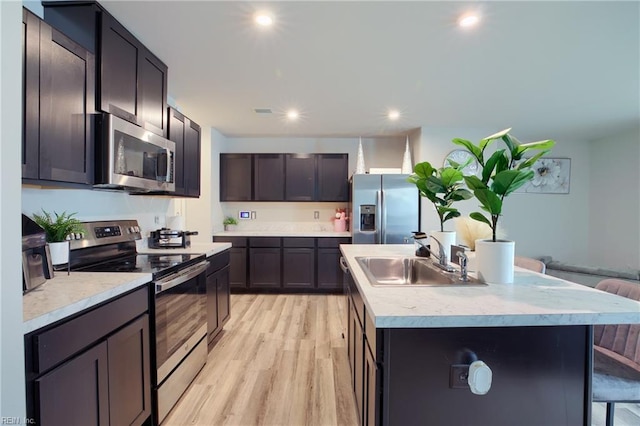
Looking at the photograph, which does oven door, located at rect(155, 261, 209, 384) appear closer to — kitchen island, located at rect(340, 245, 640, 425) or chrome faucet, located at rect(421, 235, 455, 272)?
kitchen island, located at rect(340, 245, 640, 425)

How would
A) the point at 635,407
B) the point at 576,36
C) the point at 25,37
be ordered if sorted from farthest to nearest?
the point at 576,36
the point at 635,407
the point at 25,37

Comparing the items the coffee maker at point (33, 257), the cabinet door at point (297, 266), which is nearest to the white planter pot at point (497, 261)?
the coffee maker at point (33, 257)

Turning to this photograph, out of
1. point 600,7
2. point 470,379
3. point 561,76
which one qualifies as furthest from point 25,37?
point 561,76

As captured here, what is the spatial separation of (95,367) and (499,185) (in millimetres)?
1848

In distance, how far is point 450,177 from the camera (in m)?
1.52

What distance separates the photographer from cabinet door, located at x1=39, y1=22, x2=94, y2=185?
4.03ft

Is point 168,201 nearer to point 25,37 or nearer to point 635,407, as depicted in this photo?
point 25,37

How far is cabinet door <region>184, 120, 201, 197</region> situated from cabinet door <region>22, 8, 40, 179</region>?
4.24ft

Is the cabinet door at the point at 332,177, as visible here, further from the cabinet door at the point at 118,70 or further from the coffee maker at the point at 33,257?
the coffee maker at the point at 33,257

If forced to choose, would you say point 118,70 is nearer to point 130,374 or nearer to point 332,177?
point 130,374

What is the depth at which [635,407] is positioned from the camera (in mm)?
1684

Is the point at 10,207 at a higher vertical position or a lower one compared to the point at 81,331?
higher

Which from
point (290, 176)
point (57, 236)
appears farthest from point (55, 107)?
point (290, 176)

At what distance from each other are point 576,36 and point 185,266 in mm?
3056
